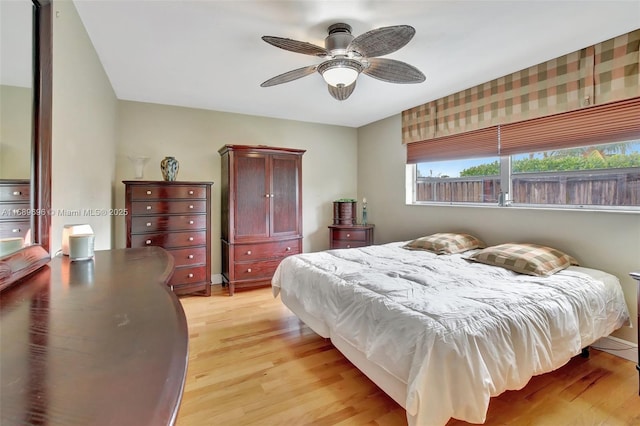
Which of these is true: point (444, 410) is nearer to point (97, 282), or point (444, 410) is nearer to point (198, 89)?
point (97, 282)

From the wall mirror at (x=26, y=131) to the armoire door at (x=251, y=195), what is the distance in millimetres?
2380

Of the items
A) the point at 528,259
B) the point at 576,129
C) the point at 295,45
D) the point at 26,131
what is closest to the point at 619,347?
the point at 528,259

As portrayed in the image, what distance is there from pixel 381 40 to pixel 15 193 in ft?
6.21

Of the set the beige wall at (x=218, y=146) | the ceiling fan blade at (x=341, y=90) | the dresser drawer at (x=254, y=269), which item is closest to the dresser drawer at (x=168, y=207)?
the beige wall at (x=218, y=146)

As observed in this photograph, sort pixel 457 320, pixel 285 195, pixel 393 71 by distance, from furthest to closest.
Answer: pixel 285 195 → pixel 393 71 → pixel 457 320

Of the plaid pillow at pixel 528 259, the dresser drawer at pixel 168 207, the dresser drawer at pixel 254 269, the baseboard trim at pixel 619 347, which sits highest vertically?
the dresser drawer at pixel 168 207

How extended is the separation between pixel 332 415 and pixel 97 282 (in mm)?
1353

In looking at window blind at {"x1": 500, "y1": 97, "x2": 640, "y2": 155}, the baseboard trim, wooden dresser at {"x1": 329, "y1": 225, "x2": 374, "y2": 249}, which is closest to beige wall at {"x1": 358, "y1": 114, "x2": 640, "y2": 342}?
the baseboard trim

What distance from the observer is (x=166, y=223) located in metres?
3.32

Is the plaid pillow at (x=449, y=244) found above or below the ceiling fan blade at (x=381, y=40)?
below

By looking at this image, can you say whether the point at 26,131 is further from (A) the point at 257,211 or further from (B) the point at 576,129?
(B) the point at 576,129

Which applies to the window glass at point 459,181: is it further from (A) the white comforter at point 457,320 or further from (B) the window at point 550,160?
(A) the white comforter at point 457,320

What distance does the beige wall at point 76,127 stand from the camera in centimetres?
152

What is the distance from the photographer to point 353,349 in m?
1.90
